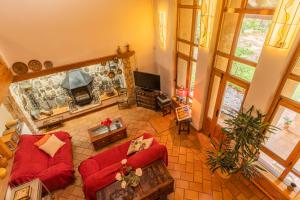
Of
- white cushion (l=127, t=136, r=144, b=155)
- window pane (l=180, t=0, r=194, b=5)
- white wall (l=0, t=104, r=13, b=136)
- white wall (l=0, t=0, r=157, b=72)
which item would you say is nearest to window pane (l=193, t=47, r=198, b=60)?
window pane (l=180, t=0, r=194, b=5)

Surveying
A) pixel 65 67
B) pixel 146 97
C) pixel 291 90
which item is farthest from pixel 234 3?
pixel 65 67

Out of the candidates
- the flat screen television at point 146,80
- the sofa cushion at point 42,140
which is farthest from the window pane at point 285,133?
the sofa cushion at point 42,140

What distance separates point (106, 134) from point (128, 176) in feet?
5.89

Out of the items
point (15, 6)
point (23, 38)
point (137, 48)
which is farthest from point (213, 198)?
point (15, 6)

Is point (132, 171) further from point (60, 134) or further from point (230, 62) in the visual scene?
point (230, 62)

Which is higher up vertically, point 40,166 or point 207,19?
point 207,19

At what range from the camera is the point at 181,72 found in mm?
5211

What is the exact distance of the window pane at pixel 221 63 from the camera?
361 centimetres

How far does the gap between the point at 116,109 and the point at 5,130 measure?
333cm

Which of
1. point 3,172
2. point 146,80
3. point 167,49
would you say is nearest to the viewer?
point 3,172

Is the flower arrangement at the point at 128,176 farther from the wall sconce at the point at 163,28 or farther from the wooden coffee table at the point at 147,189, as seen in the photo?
the wall sconce at the point at 163,28

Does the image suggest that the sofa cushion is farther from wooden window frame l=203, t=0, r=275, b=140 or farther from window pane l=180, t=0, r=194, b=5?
Result: window pane l=180, t=0, r=194, b=5

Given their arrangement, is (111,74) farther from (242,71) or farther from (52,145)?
(242,71)

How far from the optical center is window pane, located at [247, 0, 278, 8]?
250 cm
